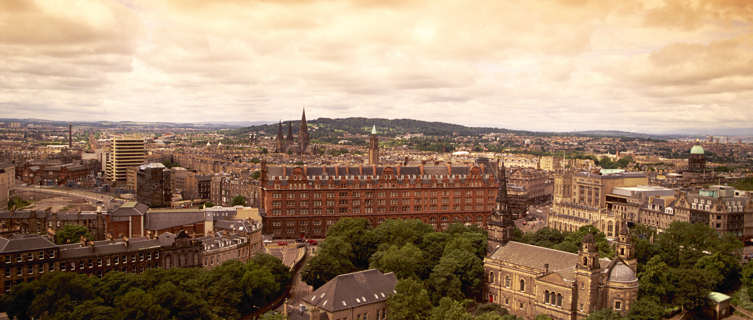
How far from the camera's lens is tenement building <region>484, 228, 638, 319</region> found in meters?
80.0

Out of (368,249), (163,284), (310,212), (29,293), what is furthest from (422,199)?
(29,293)

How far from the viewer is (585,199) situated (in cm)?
18475

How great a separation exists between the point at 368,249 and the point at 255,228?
24.8m

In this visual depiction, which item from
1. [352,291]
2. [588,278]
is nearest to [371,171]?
[352,291]

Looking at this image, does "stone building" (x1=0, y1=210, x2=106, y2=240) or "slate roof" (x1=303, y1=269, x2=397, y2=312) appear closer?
"slate roof" (x1=303, y1=269, x2=397, y2=312)

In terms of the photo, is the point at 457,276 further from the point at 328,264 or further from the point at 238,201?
the point at 238,201

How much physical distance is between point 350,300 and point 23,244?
2035 inches

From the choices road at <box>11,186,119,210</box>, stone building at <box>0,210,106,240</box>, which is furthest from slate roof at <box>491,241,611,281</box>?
road at <box>11,186,119,210</box>

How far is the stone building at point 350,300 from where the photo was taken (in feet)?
252

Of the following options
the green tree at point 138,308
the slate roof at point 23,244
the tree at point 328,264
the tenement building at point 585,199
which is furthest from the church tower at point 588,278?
the slate roof at point 23,244

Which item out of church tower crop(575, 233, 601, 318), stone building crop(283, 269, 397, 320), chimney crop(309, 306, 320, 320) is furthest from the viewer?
church tower crop(575, 233, 601, 318)

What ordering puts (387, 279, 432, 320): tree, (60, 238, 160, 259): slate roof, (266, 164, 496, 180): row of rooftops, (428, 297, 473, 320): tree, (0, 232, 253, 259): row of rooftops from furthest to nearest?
(266, 164, 496, 180): row of rooftops → (60, 238, 160, 259): slate roof → (0, 232, 253, 259): row of rooftops → (387, 279, 432, 320): tree → (428, 297, 473, 320): tree

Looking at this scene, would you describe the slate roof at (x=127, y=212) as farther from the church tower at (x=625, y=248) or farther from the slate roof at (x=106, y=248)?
the church tower at (x=625, y=248)

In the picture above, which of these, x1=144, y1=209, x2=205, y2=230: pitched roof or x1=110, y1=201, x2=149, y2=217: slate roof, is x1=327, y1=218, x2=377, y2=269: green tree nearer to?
x1=144, y1=209, x2=205, y2=230: pitched roof
